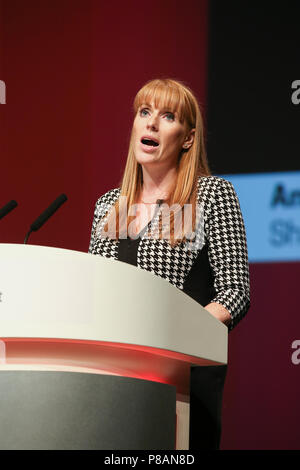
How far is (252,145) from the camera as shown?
2820mm

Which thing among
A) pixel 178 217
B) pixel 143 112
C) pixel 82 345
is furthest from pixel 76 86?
pixel 82 345

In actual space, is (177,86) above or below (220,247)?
above

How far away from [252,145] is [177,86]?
3.14ft

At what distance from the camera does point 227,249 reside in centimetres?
172

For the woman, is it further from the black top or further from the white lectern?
the white lectern

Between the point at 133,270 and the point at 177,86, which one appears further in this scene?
the point at 177,86

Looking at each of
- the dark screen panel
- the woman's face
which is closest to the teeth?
the woman's face

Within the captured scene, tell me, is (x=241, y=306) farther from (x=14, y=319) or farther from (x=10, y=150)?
(x=10, y=150)

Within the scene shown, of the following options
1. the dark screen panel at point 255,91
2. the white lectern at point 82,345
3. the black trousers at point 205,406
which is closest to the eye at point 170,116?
the black trousers at point 205,406

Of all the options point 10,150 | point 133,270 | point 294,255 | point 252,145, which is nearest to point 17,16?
point 10,150

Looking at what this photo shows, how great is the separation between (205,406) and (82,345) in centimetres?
46

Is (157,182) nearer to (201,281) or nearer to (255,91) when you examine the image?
(201,281)

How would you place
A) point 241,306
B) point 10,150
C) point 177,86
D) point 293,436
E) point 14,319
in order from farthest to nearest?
point 10,150, point 293,436, point 177,86, point 241,306, point 14,319

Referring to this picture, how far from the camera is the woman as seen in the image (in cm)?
168
